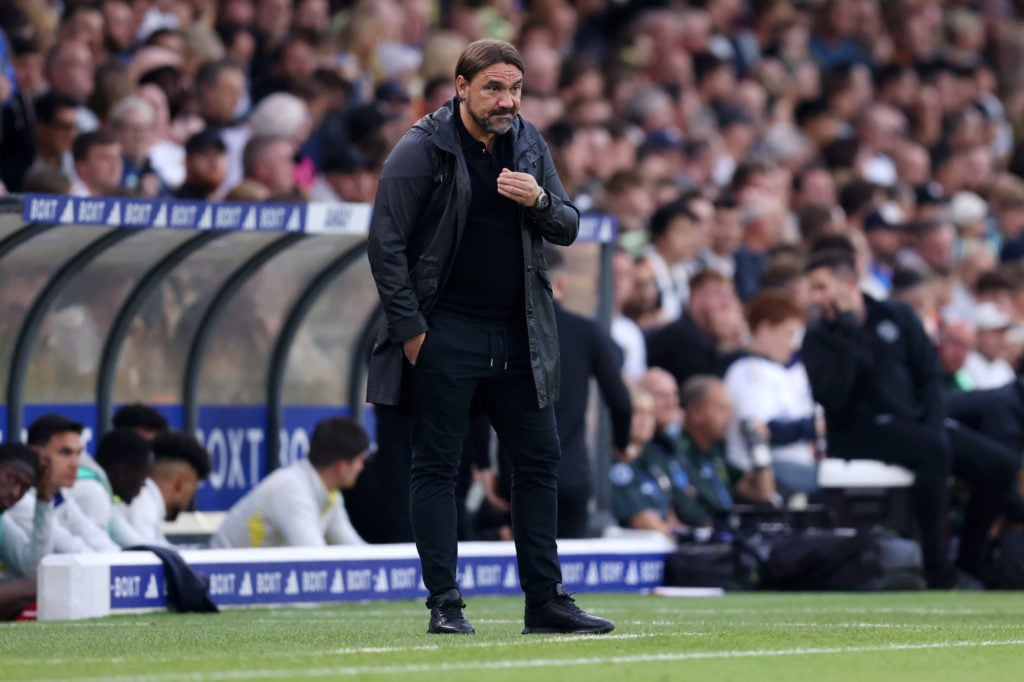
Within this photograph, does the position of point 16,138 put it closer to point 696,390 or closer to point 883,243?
point 696,390

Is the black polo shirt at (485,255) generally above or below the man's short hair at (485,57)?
below

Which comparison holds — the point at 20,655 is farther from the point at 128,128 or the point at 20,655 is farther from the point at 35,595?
the point at 128,128

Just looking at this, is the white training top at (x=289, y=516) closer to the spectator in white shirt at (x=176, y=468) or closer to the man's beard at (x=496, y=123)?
the spectator in white shirt at (x=176, y=468)

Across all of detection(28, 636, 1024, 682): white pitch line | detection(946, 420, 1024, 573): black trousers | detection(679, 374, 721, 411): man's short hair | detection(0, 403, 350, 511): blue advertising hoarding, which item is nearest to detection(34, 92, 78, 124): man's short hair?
detection(0, 403, 350, 511): blue advertising hoarding

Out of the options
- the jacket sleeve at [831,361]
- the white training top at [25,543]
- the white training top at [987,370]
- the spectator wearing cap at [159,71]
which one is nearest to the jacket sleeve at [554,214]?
the white training top at [25,543]

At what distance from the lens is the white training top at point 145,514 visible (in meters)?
12.1

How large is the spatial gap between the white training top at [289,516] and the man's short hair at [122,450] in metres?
0.83

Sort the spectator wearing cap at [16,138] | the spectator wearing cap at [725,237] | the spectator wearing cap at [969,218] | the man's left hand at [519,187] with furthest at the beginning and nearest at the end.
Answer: the spectator wearing cap at [969,218]
the spectator wearing cap at [725,237]
the spectator wearing cap at [16,138]
the man's left hand at [519,187]

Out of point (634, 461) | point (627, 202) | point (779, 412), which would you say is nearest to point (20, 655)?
point (634, 461)

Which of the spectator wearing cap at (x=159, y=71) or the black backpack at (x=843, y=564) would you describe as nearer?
the black backpack at (x=843, y=564)

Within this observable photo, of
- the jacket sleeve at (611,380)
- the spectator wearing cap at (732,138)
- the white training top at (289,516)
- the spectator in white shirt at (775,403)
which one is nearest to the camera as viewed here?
the white training top at (289,516)

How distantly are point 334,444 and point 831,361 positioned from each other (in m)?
3.51

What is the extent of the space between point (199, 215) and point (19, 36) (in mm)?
3509

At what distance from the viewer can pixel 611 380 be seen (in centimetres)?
1345
